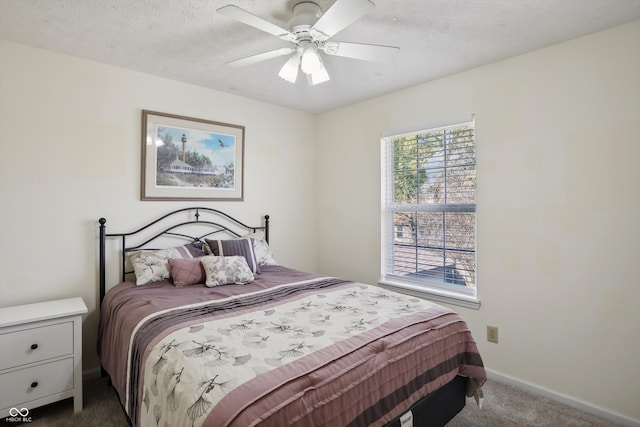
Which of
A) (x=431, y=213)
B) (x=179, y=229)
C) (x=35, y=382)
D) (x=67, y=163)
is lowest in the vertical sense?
(x=35, y=382)

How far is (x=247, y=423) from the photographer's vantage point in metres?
1.08

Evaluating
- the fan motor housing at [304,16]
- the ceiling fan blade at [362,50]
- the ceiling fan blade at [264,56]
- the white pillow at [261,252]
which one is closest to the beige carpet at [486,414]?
the white pillow at [261,252]

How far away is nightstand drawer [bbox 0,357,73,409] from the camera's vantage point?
6.52 ft

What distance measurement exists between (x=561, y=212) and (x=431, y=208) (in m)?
1.02

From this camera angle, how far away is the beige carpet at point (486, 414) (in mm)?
2096

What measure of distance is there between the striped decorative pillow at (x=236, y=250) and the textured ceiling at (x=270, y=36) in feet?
4.84

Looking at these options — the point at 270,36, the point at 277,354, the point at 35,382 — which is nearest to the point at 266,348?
the point at 277,354

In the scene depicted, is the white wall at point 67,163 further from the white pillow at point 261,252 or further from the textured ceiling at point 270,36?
the white pillow at point 261,252

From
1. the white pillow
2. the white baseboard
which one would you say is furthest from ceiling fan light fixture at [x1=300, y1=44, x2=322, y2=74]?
the white baseboard

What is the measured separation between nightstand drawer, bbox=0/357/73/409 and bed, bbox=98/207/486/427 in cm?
23

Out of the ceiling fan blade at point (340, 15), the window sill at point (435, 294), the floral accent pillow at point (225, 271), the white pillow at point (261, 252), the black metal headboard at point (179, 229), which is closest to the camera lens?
the ceiling fan blade at point (340, 15)

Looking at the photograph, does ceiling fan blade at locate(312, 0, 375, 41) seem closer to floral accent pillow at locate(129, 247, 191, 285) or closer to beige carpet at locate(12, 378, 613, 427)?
floral accent pillow at locate(129, 247, 191, 285)

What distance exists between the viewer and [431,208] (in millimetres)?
3135

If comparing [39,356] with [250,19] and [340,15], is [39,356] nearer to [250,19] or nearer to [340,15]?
[250,19]
